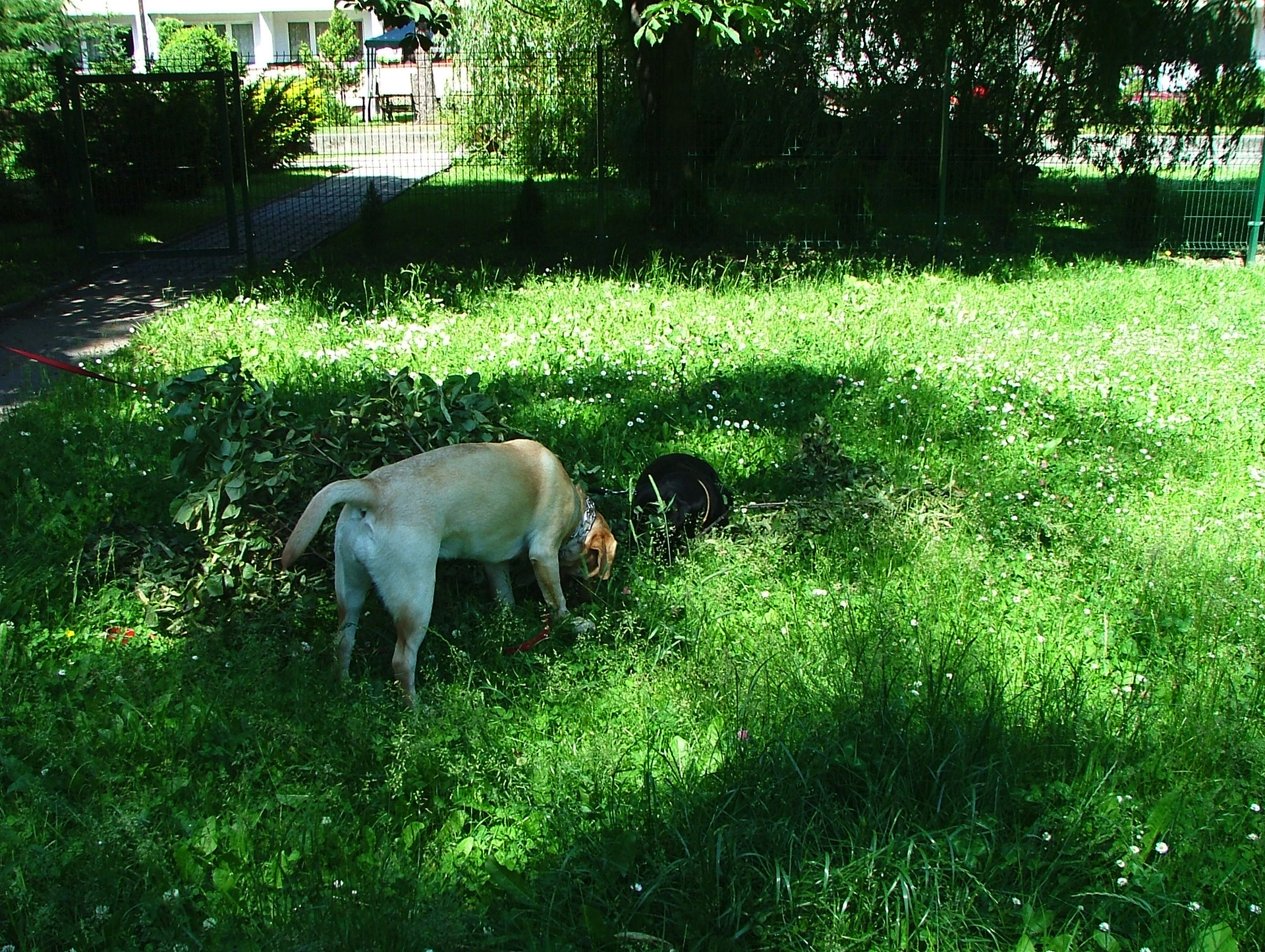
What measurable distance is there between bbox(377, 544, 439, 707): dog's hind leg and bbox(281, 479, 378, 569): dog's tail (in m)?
0.27

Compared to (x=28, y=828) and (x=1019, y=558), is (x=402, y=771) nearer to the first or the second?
(x=28, y=828)

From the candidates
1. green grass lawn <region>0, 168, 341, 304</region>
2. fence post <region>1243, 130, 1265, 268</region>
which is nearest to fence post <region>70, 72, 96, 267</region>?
green grass lawn <region>0, 168, 341, 304</region>

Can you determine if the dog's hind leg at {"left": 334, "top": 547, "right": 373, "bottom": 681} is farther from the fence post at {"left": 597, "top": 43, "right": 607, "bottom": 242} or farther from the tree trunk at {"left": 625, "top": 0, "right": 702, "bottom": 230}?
the tree trunk at {"left": 625, "top": 0, "right": 702, "bottom": 230}

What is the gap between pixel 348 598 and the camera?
429 centimetres

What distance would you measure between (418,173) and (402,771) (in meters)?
15.8

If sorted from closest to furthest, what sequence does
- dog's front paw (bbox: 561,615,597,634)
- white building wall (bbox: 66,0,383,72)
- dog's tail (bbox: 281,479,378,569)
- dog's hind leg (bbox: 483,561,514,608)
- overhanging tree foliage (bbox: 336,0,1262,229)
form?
dog's tail (bbox: 281,479,378,569) < dog's front paw (bbox: 561,615,597,634) < dog's hind leg (bbox: 483,561,514,608) < overhanging tree foliage (bbox: 336,0,1262,229) < white building wall (bbox: 66,0,383,72)

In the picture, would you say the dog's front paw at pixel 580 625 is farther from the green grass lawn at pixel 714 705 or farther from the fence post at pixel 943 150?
the fence post at pixel 943 150

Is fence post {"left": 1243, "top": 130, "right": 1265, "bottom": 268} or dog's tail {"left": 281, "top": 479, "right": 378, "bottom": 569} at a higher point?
fence post {"left": 1243, "top": 130, "right": 1265, "bottom": 268}

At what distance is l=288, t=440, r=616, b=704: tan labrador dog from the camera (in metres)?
4.11

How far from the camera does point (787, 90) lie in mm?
15602

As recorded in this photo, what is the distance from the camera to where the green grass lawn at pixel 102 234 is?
12.7 m

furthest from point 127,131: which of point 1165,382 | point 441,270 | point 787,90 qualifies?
point 1165,382

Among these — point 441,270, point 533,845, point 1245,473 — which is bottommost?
point 533,845

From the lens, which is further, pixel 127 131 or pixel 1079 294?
pixel 127 131
